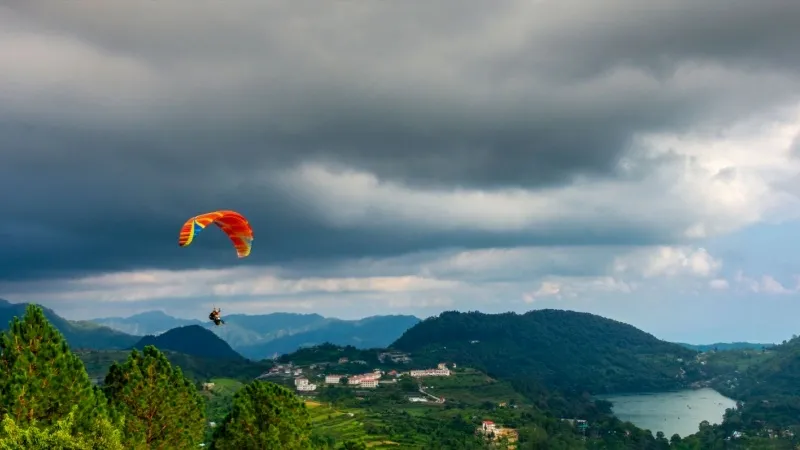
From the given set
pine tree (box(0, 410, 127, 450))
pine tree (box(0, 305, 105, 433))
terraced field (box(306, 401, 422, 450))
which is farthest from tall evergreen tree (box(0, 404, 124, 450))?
terraced field (box(306, 401, 422, 450))

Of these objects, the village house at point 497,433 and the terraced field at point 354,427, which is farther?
the village house at point 497,433

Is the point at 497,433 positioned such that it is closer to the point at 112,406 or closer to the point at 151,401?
the point at 151,401

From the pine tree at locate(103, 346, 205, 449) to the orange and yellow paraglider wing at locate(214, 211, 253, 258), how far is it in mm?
10480

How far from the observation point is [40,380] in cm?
3791

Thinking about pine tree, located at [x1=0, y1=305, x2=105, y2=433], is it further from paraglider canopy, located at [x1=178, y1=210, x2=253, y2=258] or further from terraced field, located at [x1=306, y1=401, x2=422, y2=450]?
terraced field, located at [x1=306, y1=401, x2=422, y2=450]

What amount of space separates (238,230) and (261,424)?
1548 centimetres

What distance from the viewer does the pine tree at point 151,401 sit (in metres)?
46.3

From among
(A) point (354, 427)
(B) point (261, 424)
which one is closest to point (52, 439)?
(B) point (261, 424)

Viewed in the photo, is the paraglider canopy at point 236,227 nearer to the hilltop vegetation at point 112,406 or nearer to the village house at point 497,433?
the hilltop vegetation at point 112,406

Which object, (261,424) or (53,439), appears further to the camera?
(261,424)

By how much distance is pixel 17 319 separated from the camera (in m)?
38.0

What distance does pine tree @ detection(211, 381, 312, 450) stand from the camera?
4944 cm

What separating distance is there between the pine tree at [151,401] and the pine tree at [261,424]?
2.73 m

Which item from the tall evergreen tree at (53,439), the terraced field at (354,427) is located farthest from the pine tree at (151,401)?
the terraced field at (354,427)
